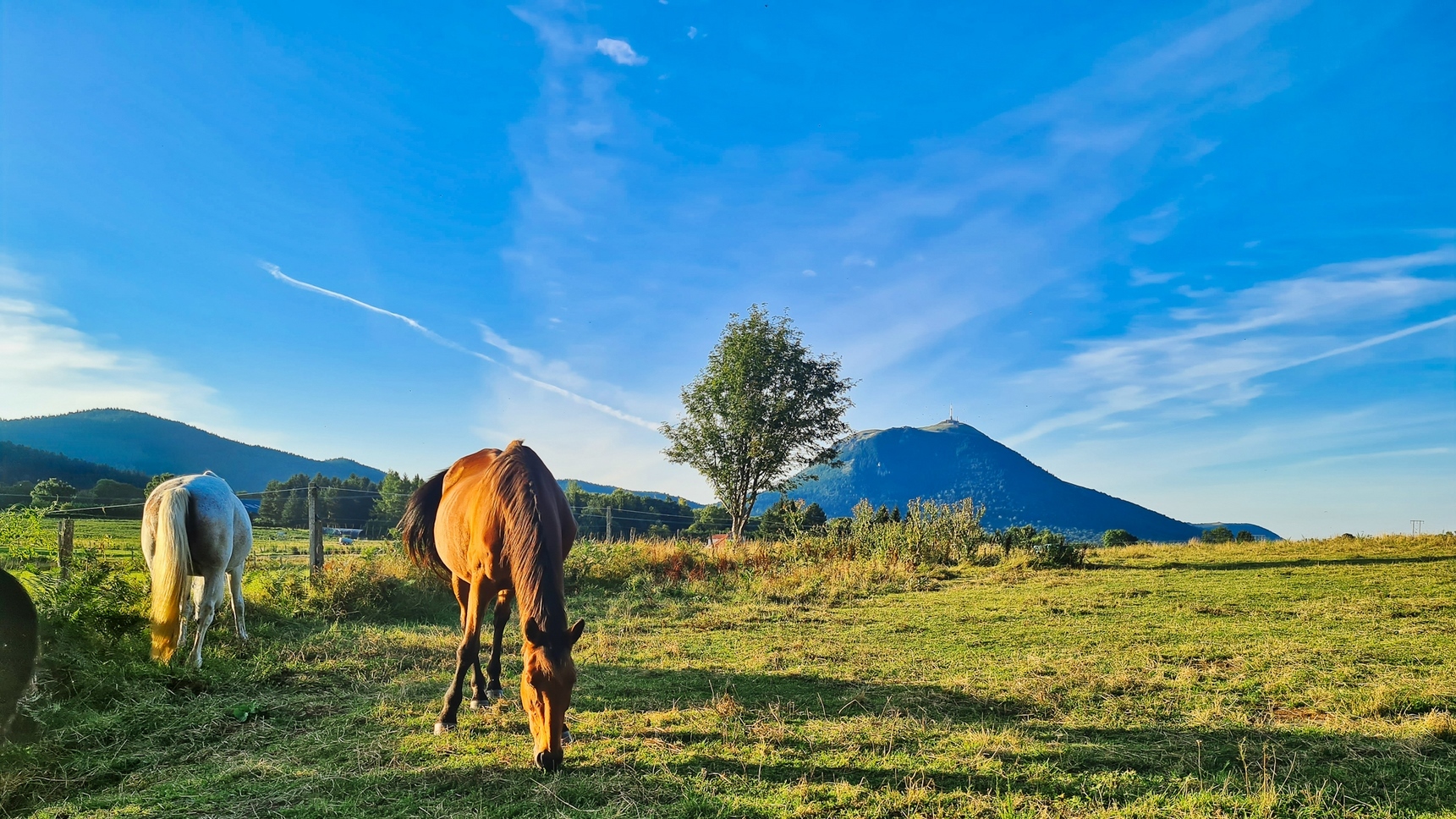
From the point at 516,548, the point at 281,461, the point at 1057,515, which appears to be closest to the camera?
the point at 516,548

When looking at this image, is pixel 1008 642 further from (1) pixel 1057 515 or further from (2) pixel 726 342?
(1) pixel 1057 515

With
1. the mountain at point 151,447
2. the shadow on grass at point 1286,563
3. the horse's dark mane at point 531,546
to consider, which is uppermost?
the mountain at point 151,447

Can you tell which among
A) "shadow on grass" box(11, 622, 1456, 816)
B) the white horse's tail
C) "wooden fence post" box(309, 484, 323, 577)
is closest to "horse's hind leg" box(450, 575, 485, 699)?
"shadow on grass" box(11, 622, 1456, 816)

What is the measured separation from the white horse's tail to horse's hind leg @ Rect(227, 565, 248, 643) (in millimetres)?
1232

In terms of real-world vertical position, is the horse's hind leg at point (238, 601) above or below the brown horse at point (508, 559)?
below

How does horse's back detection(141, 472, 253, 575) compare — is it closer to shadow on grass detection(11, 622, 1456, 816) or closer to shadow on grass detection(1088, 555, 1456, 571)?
shadow on grass detection(11, 622, 1456, 816)

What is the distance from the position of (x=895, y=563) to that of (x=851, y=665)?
7.59m

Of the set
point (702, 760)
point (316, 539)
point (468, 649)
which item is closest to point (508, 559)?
Answer: point (468, 649)

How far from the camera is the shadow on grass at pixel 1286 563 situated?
11.3 m

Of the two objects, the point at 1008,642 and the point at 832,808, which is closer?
the point at 832,808

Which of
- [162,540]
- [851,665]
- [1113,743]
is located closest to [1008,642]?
[851,665]

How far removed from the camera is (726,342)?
2595cm

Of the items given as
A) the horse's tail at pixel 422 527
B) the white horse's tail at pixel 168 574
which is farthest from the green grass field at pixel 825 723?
the horse's tail at pixel 422 527

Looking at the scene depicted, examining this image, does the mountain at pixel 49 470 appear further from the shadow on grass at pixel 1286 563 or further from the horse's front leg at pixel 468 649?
the shadow on grass at pixel 1286 563
